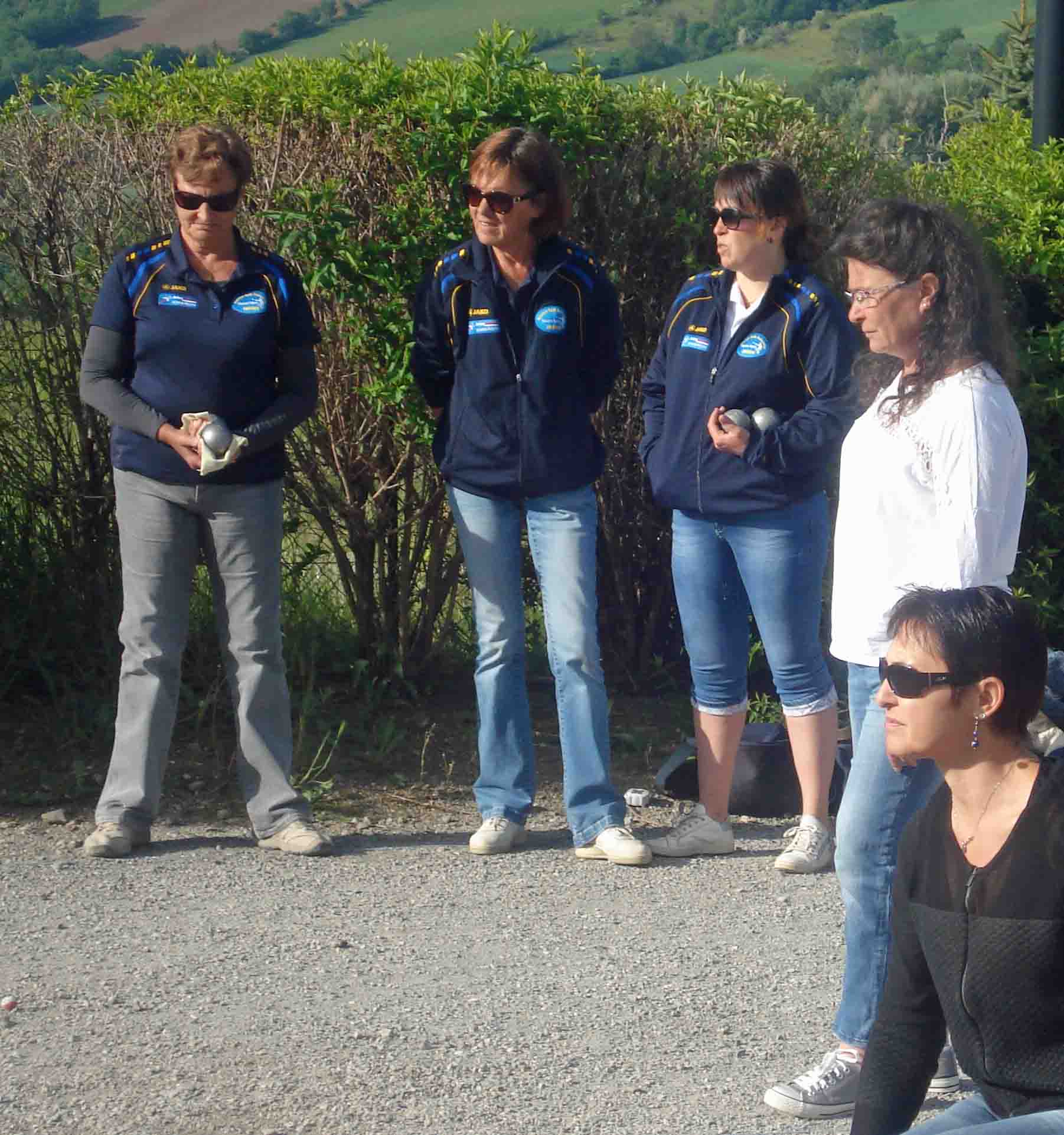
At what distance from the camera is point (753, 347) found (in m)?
4.64

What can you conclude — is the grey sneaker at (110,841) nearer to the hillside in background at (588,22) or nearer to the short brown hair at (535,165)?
the short brown hair at (535,165)

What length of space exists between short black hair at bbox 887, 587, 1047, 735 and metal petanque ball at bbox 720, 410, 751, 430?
6.40ft

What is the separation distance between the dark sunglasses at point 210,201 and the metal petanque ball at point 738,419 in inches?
61.4

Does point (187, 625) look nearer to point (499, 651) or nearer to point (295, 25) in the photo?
point (499, 651)

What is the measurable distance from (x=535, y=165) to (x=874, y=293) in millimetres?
1703

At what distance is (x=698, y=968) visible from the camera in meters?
4.09

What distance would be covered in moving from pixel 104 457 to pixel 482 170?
80.1 inches

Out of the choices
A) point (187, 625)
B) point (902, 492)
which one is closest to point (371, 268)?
point (187, 625)

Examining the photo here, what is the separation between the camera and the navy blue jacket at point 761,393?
14.8ft

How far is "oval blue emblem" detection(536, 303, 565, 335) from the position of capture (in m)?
4.82

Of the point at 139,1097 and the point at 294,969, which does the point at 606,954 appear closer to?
the point at 294,969

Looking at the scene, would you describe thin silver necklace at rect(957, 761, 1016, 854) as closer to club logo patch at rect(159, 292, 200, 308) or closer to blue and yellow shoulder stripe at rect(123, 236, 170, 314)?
club logo patch at rect(159, 292, 200, 308)

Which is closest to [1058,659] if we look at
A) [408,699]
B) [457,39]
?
[408,699]

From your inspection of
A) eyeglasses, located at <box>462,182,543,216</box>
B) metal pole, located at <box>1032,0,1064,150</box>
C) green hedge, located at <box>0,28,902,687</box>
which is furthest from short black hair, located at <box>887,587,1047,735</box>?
metal pole, located at <box>1032,0,1064,150</box>
